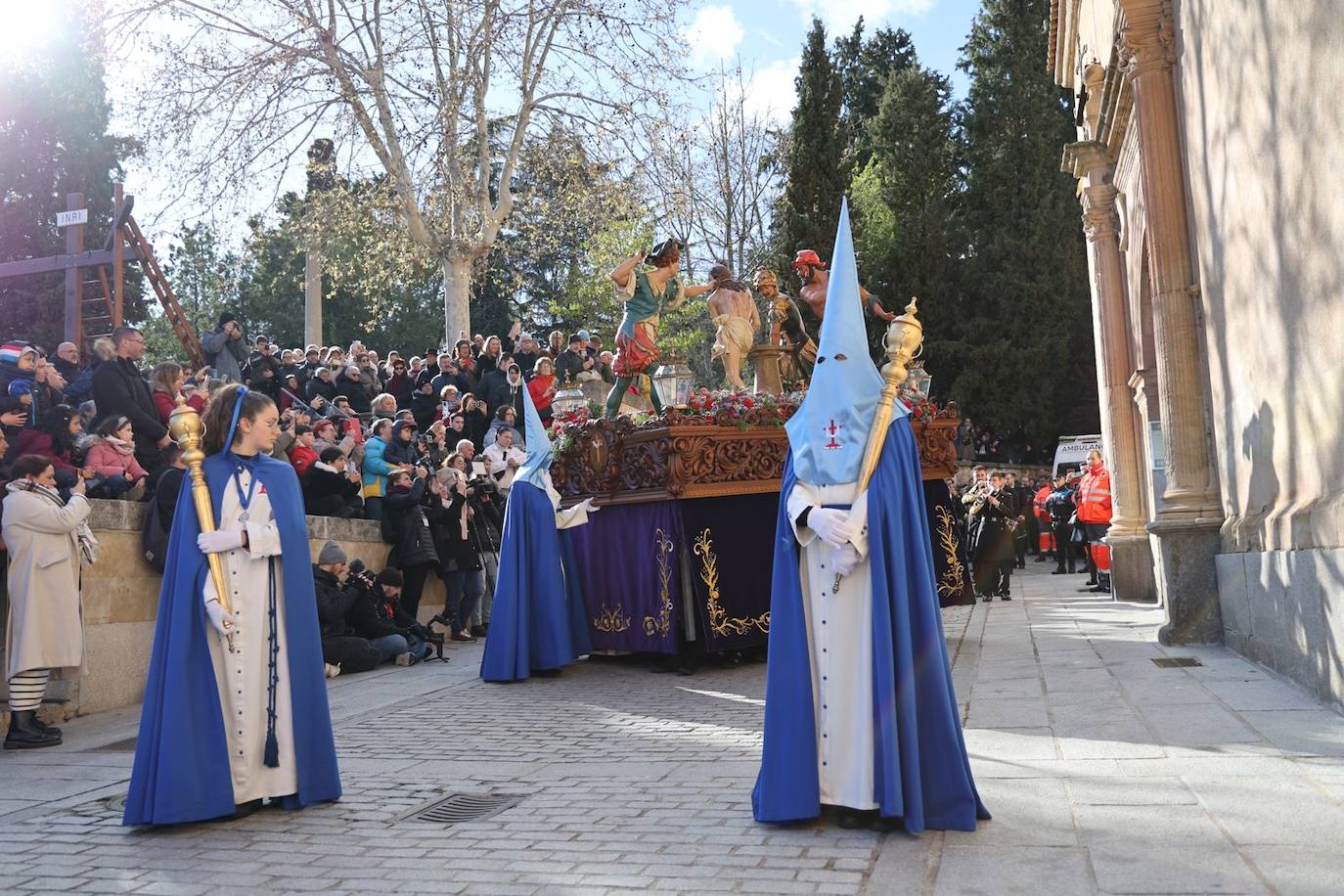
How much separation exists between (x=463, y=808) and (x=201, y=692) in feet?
4.48

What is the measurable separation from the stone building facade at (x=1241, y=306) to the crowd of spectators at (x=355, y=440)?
Result: 6.78 metres

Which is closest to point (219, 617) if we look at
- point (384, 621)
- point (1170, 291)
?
point (384, 621)

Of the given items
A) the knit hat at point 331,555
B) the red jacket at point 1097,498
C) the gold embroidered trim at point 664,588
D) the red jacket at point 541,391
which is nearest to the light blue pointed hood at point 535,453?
the gold embroidered trim at point 664,588

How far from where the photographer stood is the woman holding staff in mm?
5312

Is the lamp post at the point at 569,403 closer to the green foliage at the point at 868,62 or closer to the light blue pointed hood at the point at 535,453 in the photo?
the light blue pointed hood at the point at 535,453

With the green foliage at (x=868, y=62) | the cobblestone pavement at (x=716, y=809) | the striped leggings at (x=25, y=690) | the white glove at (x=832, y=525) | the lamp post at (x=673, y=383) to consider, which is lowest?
the cobblestone pavement at (x=716, y=809)

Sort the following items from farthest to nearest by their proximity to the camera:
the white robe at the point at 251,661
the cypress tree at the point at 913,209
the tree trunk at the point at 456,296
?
the cypress tree at the point at 913,209, the tree trunk at the point at 456,296, the white robe at the point at 251,661

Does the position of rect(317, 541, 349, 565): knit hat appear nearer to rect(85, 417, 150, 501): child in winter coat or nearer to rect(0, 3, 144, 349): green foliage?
rect(85, 417, 150, 501): child in winter coat

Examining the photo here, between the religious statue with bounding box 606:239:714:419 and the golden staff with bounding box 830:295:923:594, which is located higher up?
the religious statue with bounding box 606:239:714:419

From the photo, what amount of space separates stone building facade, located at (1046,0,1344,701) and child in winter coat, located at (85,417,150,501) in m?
9.21

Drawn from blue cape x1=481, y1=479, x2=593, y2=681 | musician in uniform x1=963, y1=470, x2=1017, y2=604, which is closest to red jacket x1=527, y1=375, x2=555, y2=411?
blue cape x1=481, y1=479, x2=593, y2=681

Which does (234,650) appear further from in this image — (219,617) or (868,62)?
(868,62)

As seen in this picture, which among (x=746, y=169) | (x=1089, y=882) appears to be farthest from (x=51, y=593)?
(x=746, y=169)

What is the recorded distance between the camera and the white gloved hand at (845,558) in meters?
4.71
